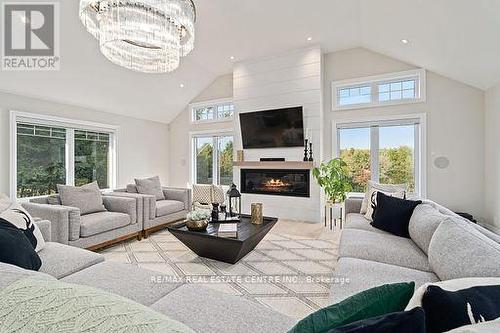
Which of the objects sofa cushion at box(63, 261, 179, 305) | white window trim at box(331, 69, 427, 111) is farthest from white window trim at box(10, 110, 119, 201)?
white window trim at box(331, 69, 427, 111)

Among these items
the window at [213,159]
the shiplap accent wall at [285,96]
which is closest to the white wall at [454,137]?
the shiplap accent wall at [285,96]

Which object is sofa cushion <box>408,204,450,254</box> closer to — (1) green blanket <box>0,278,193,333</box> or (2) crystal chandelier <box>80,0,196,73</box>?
(1) green blanket <box>0,278,193,333</box>

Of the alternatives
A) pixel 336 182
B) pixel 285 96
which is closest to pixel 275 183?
pixel 336 182

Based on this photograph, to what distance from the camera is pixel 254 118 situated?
5.43 meters

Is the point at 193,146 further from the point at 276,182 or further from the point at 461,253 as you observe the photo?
the point at 461,253

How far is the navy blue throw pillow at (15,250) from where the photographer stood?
4.34 ft

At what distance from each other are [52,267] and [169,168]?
19.2ft

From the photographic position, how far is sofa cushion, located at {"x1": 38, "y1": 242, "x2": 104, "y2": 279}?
1610 mm

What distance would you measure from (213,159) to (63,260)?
509cm

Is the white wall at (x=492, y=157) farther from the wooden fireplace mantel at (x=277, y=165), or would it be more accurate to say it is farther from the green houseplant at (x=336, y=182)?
the wooden fireplace mantel at (x=277, y=165)

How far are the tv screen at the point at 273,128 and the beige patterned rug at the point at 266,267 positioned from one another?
2066mm

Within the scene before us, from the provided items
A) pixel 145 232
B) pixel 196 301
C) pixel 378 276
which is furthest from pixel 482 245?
pixel 145 232

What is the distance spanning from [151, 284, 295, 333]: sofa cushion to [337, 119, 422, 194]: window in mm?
4370

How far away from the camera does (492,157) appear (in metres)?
3.89
